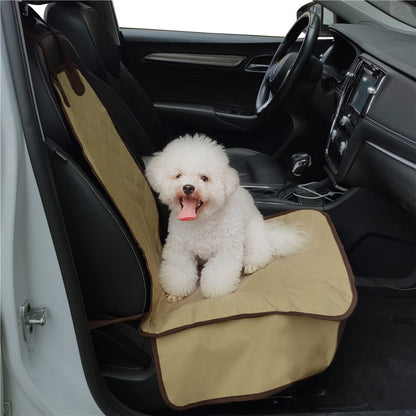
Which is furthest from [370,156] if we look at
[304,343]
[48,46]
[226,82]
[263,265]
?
[226,82]

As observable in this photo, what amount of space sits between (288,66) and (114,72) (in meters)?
0.64

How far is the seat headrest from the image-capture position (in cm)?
152

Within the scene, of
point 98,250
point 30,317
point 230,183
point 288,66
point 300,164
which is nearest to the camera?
point 30,317

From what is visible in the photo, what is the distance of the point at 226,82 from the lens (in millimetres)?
2438

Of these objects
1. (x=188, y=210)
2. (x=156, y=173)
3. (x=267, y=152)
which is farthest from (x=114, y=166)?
(x=267, y=152)

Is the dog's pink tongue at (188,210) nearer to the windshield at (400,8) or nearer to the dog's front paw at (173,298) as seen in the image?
the dog's front paw at (173,298)

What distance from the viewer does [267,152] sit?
2238 millimetres

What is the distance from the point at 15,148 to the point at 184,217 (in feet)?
1.39

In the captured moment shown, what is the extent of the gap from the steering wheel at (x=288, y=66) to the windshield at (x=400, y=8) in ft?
1.30

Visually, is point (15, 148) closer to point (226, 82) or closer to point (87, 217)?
point (87, 217)

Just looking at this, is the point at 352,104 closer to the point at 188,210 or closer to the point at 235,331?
the point at 188,210

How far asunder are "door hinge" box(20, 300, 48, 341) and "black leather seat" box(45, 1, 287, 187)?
83 centimetres

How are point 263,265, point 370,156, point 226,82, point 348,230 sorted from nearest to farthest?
1. point 263,265
2. point 370,156
3. point 348,230
4. point 226,82

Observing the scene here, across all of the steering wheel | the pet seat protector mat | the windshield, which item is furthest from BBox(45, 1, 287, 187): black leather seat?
the windshield
